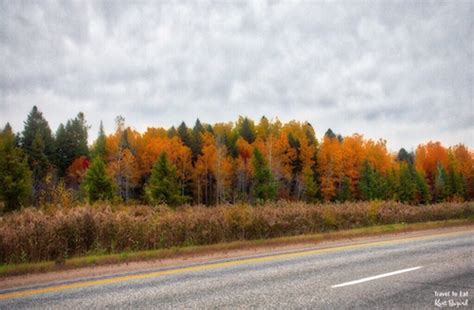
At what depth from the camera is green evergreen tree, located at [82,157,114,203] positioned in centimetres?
3769

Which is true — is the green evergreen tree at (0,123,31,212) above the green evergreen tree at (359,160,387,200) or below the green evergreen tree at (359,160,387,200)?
above

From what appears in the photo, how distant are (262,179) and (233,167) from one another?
992 centimetres

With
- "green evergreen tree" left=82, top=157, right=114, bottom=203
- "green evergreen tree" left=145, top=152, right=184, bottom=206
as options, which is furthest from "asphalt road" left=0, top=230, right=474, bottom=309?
"green evergreen tree" left=145, top=152, right=184, bottom=206

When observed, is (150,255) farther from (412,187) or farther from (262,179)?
(412,187)

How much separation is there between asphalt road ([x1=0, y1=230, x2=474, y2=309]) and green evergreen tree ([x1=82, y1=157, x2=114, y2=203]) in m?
30.8

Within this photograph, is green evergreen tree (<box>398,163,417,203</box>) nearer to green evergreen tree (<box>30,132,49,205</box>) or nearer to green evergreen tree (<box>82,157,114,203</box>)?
green evergreen tree (<box>82,157,114,203</box>)

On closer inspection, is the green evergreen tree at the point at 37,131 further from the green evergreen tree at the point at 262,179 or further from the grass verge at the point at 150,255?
the grass verge at the point at 150,255

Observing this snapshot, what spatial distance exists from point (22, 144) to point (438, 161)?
314ft

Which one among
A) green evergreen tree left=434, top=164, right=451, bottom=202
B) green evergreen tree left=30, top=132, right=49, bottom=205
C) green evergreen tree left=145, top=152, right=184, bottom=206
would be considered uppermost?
green evergreen tree left=30, top=132, right=49, bottom=205

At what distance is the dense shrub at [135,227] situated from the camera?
12883mm

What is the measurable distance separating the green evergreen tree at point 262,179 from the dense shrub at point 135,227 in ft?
95.6

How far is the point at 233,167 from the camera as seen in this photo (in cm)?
6091

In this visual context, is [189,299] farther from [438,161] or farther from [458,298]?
[438,161]

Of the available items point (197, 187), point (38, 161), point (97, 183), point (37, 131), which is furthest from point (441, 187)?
point (37, 131)
